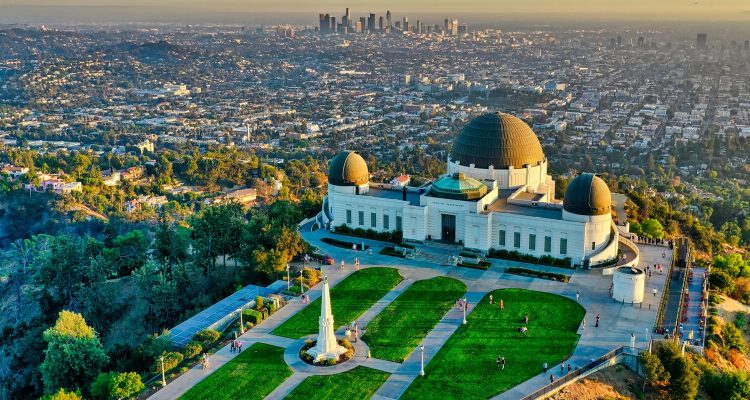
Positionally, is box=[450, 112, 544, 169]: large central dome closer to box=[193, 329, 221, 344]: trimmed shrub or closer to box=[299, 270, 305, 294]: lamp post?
box=[299, 270, 305, 294]: lamp post

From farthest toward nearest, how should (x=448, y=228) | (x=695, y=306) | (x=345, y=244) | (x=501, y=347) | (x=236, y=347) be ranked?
(x=345, y=244)
(x=448, y=228)
(x=695, y=306)
(x=501, y=347)
(x=236, y=347)

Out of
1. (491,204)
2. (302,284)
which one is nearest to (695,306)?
(491,204)

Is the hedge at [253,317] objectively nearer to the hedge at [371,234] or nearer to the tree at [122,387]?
the tree at [122,387]

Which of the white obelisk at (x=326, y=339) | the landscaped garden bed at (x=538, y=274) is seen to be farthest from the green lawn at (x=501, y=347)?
the white obelisk at (x=326, y=339)

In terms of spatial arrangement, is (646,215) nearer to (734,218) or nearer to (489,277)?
(734,218)

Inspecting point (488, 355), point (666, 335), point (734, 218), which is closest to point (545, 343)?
point (488, 355)

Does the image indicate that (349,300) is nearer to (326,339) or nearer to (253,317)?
(253,317)
